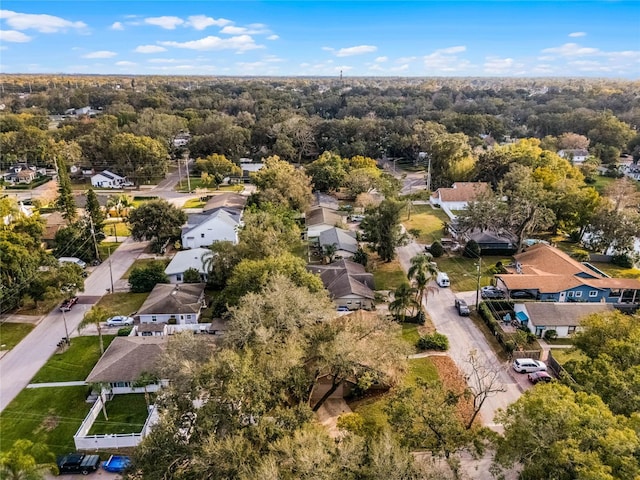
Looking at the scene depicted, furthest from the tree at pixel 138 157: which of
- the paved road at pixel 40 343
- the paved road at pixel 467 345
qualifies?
the paved road at pixel 467 345

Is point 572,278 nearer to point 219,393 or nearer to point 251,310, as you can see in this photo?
point 251,310

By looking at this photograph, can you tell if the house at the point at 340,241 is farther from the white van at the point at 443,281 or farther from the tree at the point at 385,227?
the white van at the point at 443,281

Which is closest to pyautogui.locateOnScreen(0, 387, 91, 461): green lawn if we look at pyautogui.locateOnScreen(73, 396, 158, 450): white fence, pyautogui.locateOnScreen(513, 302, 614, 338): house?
pyautogui.locateOnScreen(73, 396, 158, 450): white fence

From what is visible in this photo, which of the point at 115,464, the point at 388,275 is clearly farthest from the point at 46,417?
the point at 388,275

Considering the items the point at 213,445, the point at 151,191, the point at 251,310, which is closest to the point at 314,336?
the point at 251,310

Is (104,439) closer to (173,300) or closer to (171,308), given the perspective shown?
(171,308)
